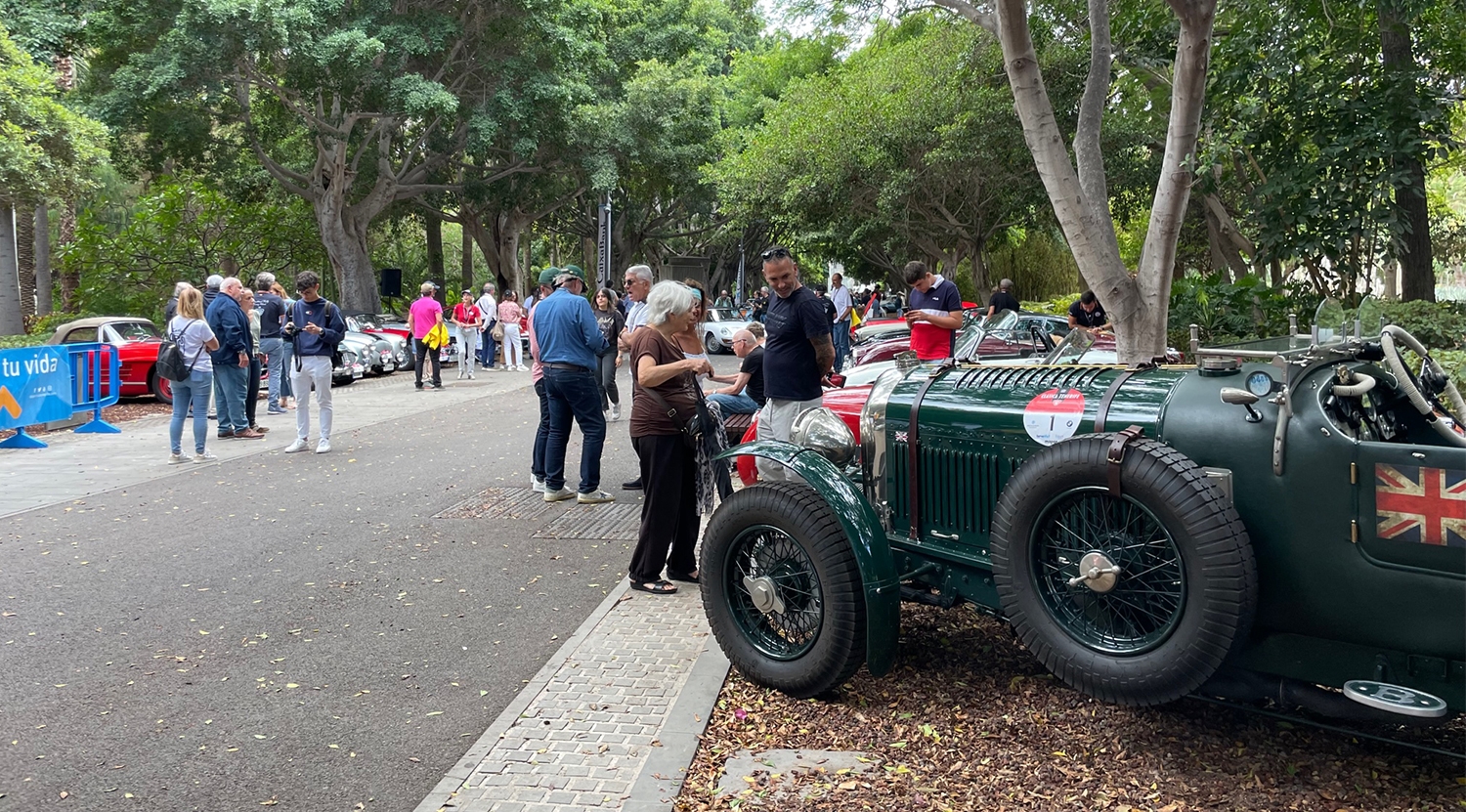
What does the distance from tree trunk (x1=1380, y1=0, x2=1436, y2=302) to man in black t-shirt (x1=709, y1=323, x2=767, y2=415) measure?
23.6 feet

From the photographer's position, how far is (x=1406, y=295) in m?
14.3

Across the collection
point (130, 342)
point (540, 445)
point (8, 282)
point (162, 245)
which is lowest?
point (540, 445)

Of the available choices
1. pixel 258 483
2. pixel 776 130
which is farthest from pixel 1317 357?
pixel 776 130

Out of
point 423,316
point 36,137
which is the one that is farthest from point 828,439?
point 36,137

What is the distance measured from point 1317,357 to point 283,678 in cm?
438

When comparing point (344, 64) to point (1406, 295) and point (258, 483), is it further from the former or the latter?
point (1406, 295)

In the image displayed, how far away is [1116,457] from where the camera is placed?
3475mm

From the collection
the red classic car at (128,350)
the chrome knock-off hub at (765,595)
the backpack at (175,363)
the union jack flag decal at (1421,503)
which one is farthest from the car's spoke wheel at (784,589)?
the red classic car at (128,350)

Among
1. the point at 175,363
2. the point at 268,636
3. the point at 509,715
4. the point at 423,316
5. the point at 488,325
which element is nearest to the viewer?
the point at 509,715

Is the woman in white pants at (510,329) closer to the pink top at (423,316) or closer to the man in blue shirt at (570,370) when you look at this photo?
the pink top at (423,316)

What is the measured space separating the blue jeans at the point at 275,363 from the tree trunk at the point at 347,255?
1180 centimetres

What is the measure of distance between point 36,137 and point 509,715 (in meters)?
18.1

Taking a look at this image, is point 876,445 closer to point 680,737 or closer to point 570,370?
point 680,737

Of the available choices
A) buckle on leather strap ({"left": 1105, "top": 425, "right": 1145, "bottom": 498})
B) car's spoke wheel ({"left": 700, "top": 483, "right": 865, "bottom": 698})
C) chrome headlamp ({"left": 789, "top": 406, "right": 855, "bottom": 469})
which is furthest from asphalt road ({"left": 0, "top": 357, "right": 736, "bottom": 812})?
buckle on leather strap ({"left": 1105, "top": 425, "right": 1145, "bottom": 498})
